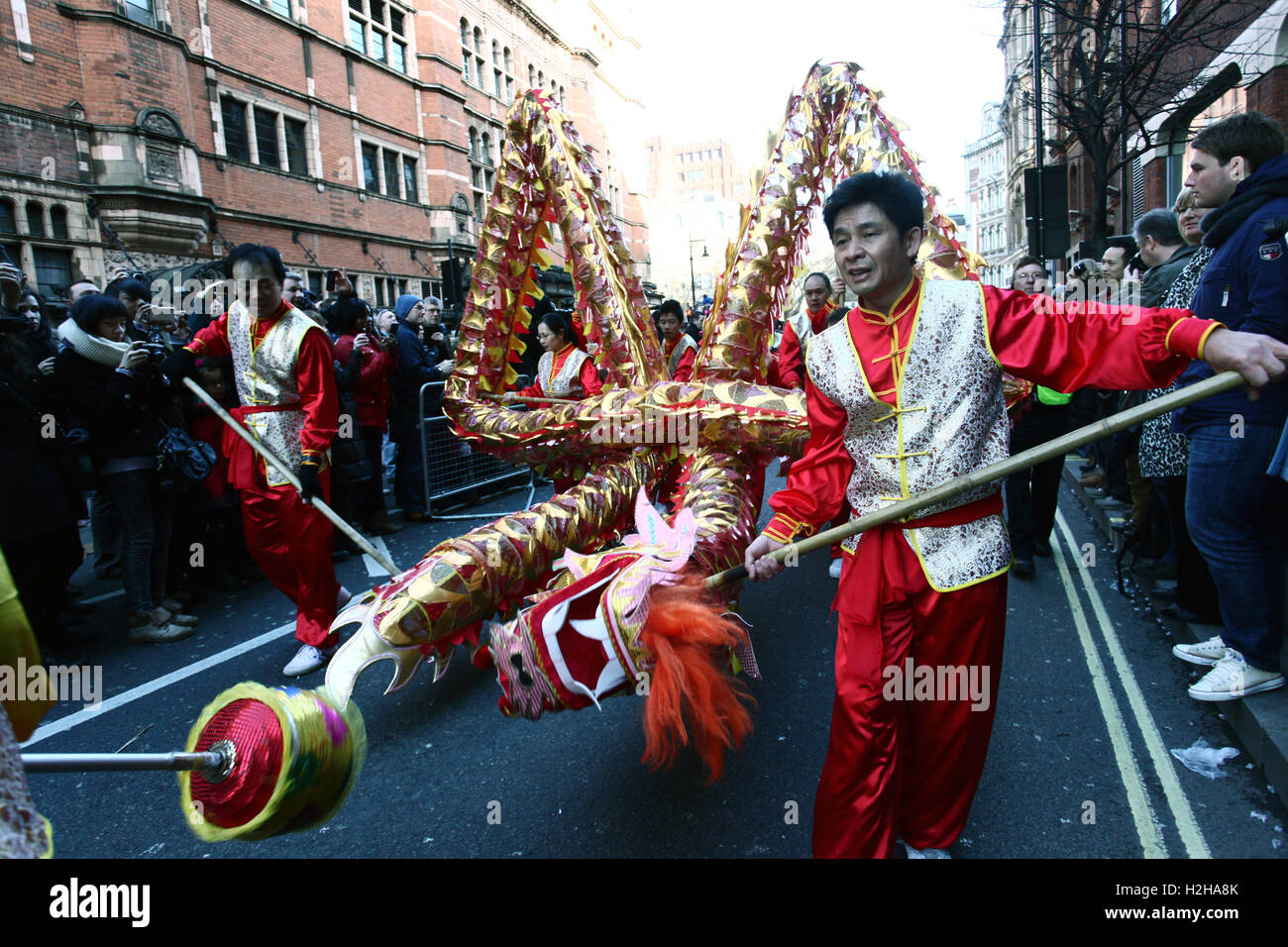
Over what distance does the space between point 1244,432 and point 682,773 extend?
2544 millimetres

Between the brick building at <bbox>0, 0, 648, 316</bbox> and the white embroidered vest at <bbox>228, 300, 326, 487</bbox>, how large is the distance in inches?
306

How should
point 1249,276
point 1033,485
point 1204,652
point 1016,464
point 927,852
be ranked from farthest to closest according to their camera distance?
point 1033,485 → point 1204,652 → point 1249,276 → point 927,852 → point 1016,464

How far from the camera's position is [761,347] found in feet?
12.4

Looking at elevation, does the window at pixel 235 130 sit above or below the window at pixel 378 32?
below

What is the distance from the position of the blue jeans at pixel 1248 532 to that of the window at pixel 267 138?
22679 mm

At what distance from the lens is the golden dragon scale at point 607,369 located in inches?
Answer: 99.9

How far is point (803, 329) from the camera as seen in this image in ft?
25.8

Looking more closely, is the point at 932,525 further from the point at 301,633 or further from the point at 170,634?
the point at 170,634

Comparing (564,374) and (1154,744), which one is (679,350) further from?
(1154,744)

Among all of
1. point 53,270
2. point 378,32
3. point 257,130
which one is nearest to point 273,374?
point 53,270

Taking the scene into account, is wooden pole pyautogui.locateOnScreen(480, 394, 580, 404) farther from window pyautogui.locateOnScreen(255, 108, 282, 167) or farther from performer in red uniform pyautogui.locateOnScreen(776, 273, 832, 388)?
window pyautogui.locateOnScreen(255, 108, 282, 167)

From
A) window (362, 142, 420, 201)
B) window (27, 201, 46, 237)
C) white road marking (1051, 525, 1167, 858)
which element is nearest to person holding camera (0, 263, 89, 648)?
white road marking (1051, 525, 1167, 858)

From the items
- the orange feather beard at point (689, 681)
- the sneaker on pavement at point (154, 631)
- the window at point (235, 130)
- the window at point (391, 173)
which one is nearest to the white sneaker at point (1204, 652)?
the orange feather beard at point (689, 681)

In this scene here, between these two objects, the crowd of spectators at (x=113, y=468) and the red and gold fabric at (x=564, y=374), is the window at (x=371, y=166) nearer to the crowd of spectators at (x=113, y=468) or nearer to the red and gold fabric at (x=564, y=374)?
the crowd of spectators at (x=113, y=468)
